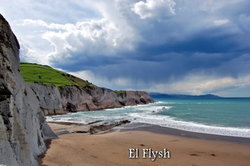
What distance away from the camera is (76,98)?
6041cm

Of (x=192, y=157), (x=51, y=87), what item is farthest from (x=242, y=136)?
(x=51, y=87)

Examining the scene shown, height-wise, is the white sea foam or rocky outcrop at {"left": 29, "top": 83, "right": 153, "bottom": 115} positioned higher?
rocky outcrop at {"left": 29, "top": 83, "right": 153, "bottom": 115}

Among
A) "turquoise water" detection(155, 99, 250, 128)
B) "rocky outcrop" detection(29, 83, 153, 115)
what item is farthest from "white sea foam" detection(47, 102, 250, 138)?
"rocky outcrop" detection(29, 83, 153, 115)

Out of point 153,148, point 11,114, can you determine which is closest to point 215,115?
point 153,148

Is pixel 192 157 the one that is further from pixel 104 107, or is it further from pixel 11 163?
pixel 104 107

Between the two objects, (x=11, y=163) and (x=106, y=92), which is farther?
(x=106, y=92)

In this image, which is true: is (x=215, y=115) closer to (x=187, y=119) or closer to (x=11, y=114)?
(x=187, y=119)

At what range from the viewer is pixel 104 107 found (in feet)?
234

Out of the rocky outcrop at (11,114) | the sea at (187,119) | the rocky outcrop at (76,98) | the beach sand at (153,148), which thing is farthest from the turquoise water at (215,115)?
the rocky outcrop at (11,114)

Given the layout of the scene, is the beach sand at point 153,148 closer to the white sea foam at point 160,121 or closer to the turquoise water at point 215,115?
the white sea foam at point 160,121

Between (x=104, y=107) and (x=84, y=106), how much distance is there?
10.3m

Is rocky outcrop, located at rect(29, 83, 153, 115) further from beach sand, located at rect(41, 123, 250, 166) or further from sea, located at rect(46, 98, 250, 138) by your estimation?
beach sand, located at rect(41, 123, 250, 166)

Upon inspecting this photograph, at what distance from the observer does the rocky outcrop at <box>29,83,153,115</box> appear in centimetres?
4762

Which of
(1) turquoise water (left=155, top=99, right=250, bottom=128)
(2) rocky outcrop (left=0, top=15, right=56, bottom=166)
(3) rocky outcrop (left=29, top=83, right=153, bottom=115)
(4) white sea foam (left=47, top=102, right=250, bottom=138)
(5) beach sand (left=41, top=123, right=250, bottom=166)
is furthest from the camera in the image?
(3) rocky outcrop (left=29, top=83, right=153, bottom=115)
